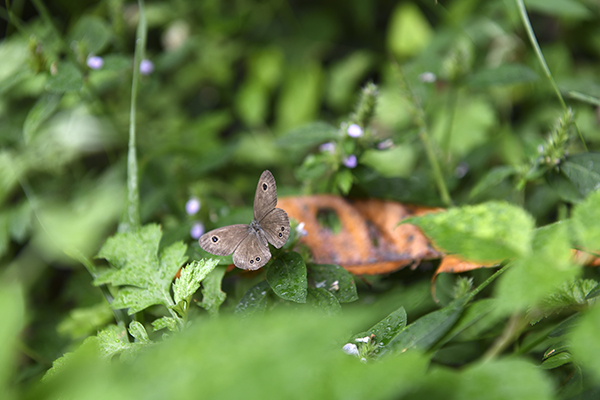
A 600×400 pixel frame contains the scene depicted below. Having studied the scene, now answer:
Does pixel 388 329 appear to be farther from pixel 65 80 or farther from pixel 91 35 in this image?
pixel 91 35

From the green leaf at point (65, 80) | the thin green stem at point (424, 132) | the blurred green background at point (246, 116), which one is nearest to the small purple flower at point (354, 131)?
the blurred green background at point (246, 116)

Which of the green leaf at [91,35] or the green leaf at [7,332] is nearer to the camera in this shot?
the green leaf at [7,332]

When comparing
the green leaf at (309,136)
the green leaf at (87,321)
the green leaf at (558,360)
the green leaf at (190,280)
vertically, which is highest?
the green leaf at (309,136)

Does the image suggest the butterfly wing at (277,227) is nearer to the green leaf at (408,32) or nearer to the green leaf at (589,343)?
the green leaf at (589,343)

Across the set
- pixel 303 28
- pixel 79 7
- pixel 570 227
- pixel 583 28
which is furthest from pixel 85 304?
pixel 583 28

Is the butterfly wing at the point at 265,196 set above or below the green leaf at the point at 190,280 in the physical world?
above

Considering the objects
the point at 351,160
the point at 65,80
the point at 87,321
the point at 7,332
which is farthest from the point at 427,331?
the point at 65,80
